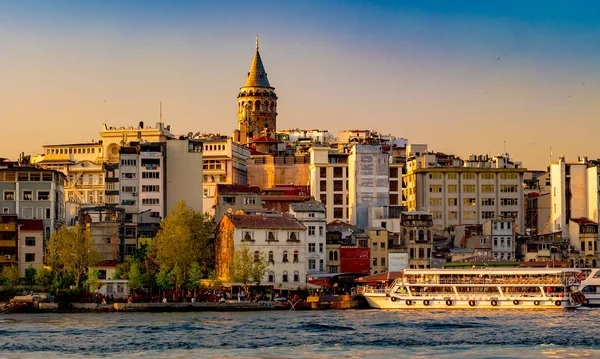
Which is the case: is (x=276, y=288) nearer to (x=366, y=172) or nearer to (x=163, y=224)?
(x=163, y=224)

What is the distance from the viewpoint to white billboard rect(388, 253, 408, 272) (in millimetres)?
111688

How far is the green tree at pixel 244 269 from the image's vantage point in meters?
96.0

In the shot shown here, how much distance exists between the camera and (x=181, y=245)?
326 feet

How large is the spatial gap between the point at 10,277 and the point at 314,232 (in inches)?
1044

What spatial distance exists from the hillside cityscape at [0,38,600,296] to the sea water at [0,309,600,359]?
1536cm

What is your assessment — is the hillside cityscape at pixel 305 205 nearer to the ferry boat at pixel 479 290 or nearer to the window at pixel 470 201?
the window at pixel 470 201

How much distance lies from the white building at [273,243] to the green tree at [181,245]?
2583 mm

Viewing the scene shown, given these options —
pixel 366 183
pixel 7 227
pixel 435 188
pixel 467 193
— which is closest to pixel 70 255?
pixel 7 227

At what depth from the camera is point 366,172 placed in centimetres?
12681

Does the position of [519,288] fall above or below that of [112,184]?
below

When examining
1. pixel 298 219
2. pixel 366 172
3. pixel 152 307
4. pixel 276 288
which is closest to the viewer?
pixel 152 307

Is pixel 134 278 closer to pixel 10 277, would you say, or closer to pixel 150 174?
pixel 10 277

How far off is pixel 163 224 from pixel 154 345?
37.4 meters

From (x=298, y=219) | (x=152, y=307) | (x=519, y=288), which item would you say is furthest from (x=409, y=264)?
(x=152, y=307)
